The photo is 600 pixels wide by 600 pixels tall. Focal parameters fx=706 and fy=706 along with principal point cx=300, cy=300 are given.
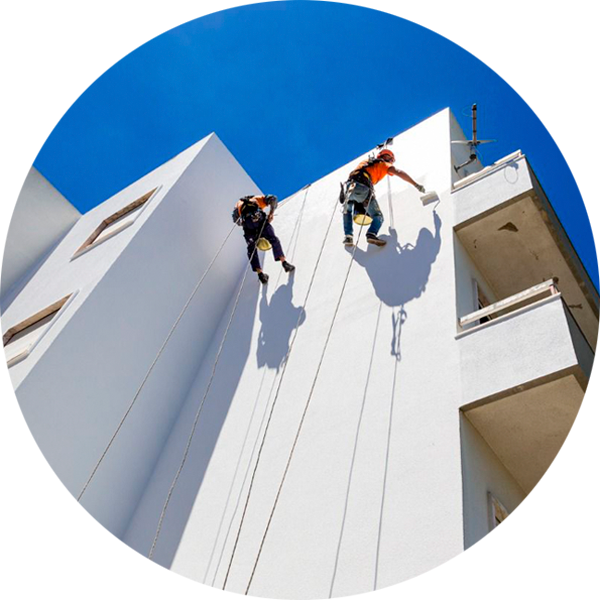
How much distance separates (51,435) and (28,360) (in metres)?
0.87

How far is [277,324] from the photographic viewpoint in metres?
8.80

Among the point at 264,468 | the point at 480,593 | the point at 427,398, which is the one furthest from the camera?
the point at 264,468

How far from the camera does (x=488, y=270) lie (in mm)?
8156

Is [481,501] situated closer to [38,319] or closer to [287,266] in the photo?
[287,266]

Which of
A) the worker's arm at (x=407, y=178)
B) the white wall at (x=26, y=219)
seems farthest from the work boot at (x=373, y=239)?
the white wall at (x=26, y=219)

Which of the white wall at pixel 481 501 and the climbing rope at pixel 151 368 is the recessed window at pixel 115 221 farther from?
the white wall at pixel 481 501

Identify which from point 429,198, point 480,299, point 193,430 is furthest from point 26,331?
point 480,299

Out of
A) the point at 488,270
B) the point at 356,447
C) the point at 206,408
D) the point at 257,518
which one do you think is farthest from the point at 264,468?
→ the point at 488,270

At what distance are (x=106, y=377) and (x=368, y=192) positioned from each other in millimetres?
3779

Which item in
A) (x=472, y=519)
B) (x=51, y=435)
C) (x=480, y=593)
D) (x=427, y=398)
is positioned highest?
(x=427, y=398)

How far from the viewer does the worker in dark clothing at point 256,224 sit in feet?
32.2

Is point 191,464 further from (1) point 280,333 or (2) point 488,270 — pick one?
(2) point 488,270

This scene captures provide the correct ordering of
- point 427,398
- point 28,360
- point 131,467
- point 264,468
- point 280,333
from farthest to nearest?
1. point 280,333
2. point 131,467
3. point 28,360
4. point 264,468
5. point 427,398

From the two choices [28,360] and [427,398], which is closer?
[427,398]
